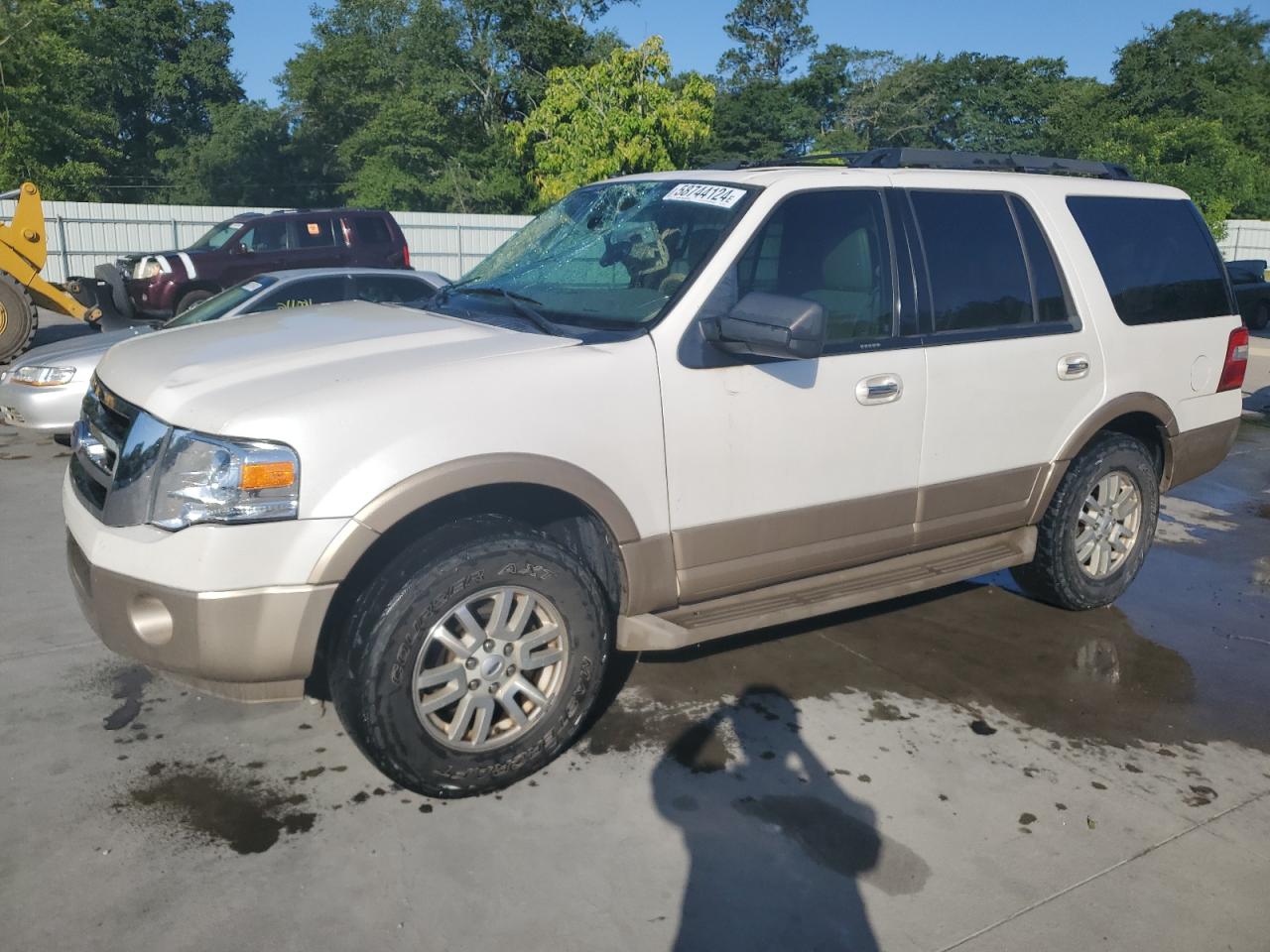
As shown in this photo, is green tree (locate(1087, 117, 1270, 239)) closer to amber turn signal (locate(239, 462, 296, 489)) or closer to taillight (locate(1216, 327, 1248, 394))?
taillight (locate(1216, 327, 1248, 394))

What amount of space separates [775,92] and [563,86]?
91.1 feet

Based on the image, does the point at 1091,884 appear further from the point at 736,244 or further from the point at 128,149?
the point at 128,149

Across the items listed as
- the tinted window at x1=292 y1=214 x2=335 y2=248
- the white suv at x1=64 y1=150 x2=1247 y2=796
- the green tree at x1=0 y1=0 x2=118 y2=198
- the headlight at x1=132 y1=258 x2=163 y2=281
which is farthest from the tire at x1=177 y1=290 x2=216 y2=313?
the green tree at x1=0 y1=0 x2=118 y2=198

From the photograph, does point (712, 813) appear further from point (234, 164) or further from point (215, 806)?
point (234, 164)

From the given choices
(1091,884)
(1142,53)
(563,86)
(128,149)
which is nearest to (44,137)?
(128,149)

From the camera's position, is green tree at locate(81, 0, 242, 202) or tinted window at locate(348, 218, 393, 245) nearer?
tinted window at locate(348, 218, 393, 245)

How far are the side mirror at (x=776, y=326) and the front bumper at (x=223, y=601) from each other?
4.75ft

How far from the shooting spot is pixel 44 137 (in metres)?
36.1

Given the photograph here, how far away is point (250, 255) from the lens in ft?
52.8

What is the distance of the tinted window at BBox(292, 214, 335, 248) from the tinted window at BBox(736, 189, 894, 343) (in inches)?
539

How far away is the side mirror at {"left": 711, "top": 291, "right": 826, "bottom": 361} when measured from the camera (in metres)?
3.58

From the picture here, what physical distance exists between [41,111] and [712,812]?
131 ft

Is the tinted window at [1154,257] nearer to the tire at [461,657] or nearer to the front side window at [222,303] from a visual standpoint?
the tire at [461,657]

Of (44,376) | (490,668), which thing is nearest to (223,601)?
(490,668)
